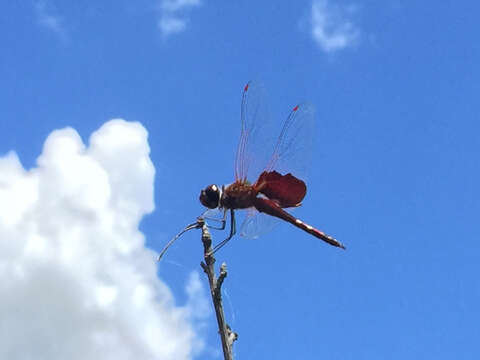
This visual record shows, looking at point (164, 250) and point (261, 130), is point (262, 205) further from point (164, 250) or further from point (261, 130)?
point (164, 250)

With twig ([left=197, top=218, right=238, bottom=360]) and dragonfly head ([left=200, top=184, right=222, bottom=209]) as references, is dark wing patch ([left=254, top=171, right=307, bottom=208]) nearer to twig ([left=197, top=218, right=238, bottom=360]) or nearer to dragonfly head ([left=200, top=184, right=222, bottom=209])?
dragonfly head ([left=200, top=184, right=222, bottom=209])

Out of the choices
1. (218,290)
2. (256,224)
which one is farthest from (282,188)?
(218,290)

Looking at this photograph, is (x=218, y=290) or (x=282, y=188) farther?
(x=282, y=188)

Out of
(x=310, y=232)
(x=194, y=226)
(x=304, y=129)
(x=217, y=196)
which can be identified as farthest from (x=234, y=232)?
(x=304, y=129)

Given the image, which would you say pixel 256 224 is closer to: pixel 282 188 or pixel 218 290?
pixel 282 188

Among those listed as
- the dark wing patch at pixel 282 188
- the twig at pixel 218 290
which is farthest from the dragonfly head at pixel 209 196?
the twig at pixel 218 290

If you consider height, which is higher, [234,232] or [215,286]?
[234,232]
